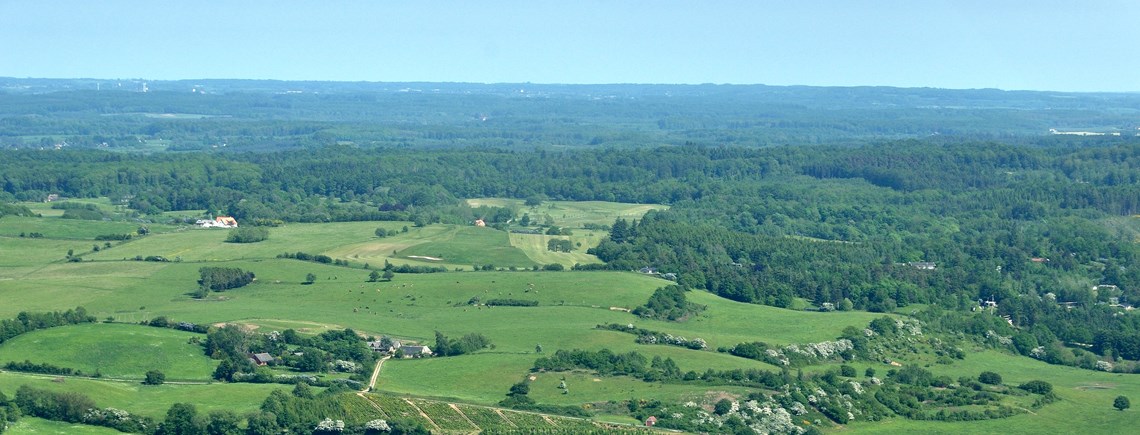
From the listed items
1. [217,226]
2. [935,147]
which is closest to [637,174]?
[935,147]

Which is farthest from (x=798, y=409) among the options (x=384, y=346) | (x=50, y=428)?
(x=50, y=428)

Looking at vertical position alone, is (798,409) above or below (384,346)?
above

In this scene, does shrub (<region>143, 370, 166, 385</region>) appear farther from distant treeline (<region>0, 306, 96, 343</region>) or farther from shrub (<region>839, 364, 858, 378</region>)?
shrub (<region>839, 364, 858, 378</region>)

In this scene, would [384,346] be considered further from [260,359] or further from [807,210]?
[807,210]

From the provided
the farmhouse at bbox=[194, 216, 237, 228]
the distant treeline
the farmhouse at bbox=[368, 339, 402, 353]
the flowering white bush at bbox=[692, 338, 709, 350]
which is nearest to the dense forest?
the farmhouse at bbox=[194, 216, 237, 228]

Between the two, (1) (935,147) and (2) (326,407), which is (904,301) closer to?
(2) (326,407)

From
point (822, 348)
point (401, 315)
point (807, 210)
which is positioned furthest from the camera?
point (807, 210)
